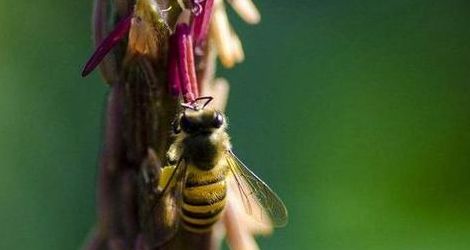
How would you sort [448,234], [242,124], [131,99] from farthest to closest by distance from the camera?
[242,124]
[448,234]
[131,99]

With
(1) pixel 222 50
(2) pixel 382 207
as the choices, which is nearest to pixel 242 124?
(2) pixel 382 207

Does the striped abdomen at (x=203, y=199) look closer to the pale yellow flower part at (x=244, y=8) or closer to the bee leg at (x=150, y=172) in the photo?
the bee leg at (x=150, y=172)

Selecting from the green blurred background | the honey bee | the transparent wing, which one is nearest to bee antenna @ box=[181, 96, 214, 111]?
the honey bee

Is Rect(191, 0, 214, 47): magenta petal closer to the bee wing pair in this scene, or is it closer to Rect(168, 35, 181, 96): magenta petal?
Rect(168, 35, 181, 96): magenta petal

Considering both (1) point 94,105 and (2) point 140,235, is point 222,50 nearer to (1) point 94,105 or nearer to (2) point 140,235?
(2) point 140,235

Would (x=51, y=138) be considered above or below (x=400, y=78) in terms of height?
below

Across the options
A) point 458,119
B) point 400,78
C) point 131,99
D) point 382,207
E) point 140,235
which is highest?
point 400,78
